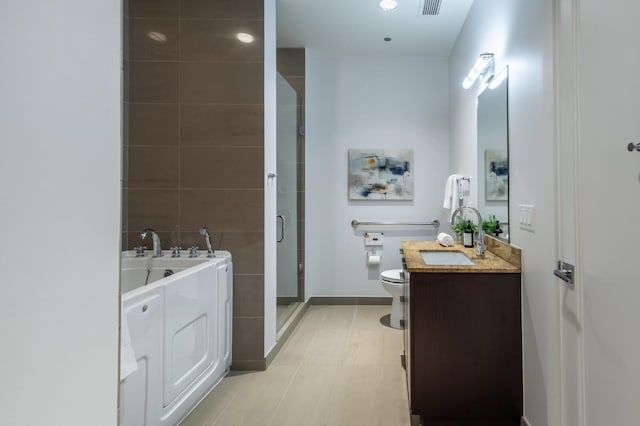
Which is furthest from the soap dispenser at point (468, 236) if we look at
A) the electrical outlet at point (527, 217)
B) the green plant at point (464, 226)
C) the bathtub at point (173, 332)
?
the bathtub at point (173, 332)

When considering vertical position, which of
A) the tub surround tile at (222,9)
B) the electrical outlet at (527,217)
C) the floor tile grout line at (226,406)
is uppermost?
the tub surround tile at (222,9)

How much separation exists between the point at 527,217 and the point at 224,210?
6.06 feet

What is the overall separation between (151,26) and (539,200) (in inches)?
105

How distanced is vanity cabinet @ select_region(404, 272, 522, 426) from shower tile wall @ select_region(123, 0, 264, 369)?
1221mm

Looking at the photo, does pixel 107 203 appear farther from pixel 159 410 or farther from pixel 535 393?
pixel 535 393

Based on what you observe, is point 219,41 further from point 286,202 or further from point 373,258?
point 373,258

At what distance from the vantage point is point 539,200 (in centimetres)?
176

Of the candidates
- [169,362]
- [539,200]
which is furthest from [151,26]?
[539,200]

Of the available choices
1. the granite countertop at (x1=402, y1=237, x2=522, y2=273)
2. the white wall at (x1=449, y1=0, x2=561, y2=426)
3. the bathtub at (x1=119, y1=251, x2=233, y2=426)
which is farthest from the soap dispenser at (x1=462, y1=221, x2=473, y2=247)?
the bathtub at (x1=119, y1=251, x2=233, y2=426)

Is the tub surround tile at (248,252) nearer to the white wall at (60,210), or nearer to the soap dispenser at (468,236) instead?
the soap dispenser at (468,236)

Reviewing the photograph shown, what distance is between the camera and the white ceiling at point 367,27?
330 centimetres

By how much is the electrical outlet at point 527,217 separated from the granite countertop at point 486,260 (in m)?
0.15

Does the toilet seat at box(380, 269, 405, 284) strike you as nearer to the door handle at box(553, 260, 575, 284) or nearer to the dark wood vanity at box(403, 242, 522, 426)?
the dark wood vanity at box(403, 242, 522, 426)

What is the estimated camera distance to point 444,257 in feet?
8.52
